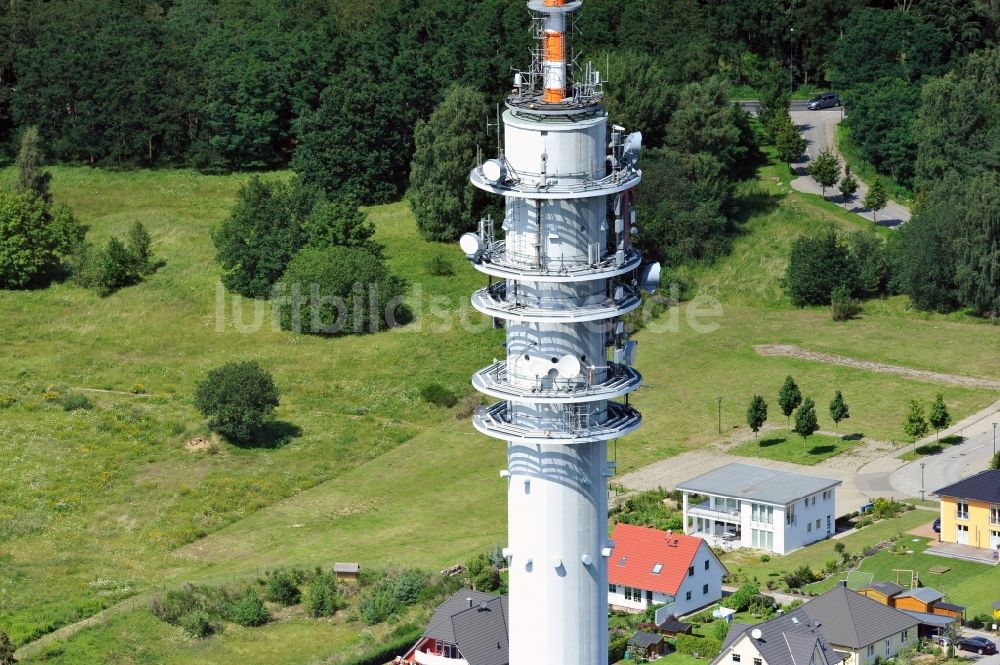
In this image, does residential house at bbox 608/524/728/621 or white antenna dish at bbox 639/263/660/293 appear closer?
white antenna dish at bbox 639/263/660/293

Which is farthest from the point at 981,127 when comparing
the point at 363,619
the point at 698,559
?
the point at 363,619

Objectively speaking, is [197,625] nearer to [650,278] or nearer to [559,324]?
[559,324]

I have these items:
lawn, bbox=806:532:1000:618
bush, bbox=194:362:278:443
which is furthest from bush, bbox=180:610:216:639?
lawn, bbox=806:532:1000:618

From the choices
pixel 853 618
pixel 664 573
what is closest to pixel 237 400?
pixel 664 573

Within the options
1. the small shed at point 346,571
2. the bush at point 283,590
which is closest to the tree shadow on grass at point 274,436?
the small shed at point 346,571

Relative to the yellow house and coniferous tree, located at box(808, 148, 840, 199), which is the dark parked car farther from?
coniferous tree, located at box(808, 148, 840, 199)

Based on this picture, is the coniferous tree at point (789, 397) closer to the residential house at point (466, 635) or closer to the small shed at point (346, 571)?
the small shed at point (346, 571)

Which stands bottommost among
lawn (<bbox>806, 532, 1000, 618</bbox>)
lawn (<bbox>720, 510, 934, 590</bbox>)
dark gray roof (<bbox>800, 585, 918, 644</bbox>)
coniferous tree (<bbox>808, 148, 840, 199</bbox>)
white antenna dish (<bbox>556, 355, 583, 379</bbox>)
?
lawn (<bbox>720, 510, 934, 590</bbox>)
